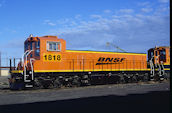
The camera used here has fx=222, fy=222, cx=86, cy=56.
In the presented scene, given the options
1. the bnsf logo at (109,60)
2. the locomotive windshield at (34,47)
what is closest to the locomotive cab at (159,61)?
the bnsf logo at (109,60)

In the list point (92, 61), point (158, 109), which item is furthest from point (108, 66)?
point (158, 109)

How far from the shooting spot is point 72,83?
1709cm

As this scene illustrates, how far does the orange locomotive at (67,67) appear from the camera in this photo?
15.2 metres

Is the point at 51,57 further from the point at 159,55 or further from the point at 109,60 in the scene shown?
the point at 159,55

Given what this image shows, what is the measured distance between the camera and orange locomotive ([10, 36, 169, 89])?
1524 centimetres

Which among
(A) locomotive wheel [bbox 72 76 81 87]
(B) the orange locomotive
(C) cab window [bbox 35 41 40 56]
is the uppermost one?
(C) cab window [bbox 35 41 40 56]

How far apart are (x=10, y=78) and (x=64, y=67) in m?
3.89

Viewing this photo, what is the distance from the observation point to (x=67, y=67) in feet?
55.1

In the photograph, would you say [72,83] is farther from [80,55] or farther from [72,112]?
[72,112]

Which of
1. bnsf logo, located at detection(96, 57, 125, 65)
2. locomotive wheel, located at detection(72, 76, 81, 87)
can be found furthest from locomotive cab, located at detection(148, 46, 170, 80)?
locomotive wheel, located at detection(72, 76, 81, 87)

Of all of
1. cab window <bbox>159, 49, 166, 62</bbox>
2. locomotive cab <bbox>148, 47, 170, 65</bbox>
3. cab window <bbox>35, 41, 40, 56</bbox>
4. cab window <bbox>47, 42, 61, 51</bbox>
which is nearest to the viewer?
cab window <bbox>35, 41, 40, 56</bbox>

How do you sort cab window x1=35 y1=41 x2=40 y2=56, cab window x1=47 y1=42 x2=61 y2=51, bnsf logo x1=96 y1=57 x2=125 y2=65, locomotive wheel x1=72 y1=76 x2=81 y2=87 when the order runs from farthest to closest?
bnsf logo x1=96 y1=57 x2=125 y2=65
locomotive wheel x1=72 y1=76 x2=81 y2=87
cab window x1=47 y1=42 x2=61 y2=51
cab window x1=35 y1=41 x2=40 y2=56

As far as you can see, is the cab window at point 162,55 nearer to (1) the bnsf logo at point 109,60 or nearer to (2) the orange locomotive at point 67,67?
(2) the orange locomotive at point 67,67

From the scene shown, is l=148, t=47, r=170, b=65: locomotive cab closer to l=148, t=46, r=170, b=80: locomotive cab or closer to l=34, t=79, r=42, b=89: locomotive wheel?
l=148, t=46, r=170, b=80: locomotive cab
